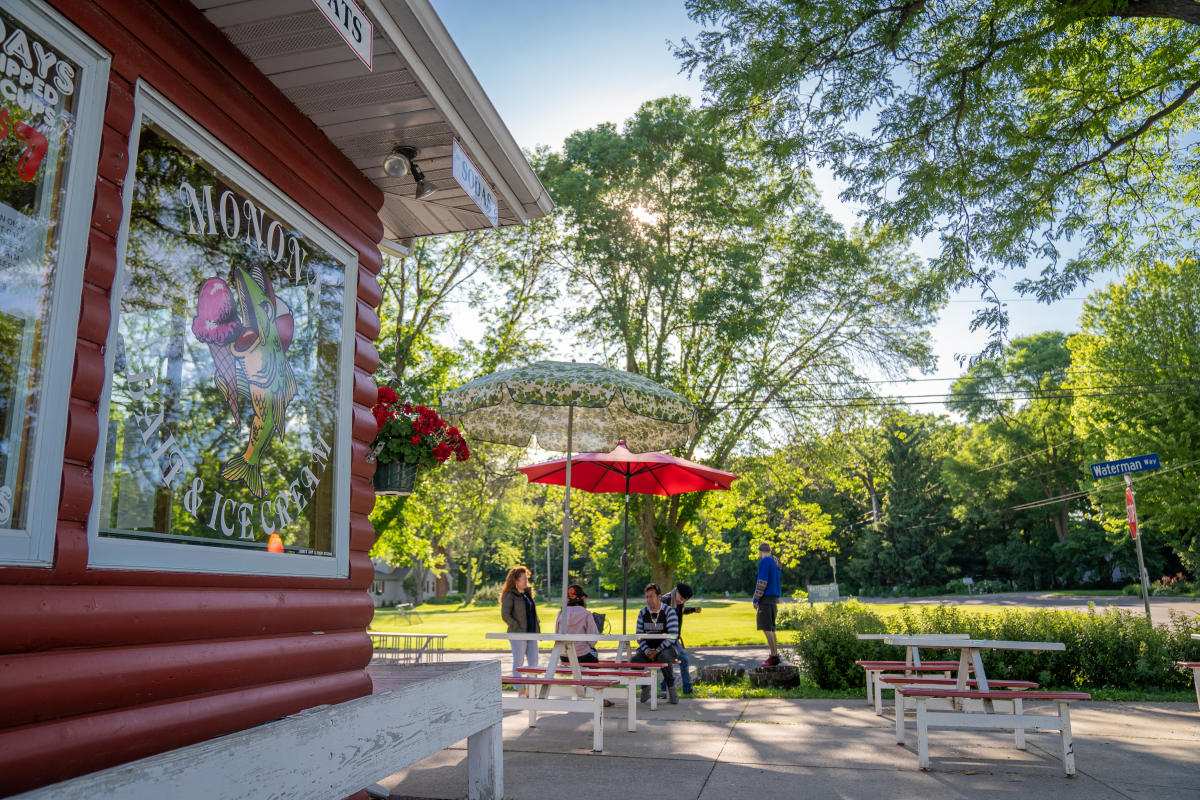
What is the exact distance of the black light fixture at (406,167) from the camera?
13.9 feet

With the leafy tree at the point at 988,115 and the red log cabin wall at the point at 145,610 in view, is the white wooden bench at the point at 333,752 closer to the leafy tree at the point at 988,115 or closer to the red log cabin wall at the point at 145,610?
the red log cabin wall at the point at 145,610

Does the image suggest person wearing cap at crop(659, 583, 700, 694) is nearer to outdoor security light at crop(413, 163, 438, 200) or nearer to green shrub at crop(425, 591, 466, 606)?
outdoor security light at crop(413, 163, 438, 200)

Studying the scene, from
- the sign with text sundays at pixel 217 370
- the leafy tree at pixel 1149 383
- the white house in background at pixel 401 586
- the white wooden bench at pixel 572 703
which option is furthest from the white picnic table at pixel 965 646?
the white house in background at pixel 401 586

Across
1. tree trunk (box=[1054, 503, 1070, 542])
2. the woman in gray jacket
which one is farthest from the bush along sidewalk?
tree trunk (box=[1054, 503, 1070, 542])

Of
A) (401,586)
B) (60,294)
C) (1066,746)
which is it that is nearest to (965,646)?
(1066,746)

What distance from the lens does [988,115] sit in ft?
29.1

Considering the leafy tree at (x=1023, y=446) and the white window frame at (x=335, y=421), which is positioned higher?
the leafy tree at (x=1023, y=446)

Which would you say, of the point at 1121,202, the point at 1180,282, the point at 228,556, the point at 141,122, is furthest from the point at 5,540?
the point at 1180,282

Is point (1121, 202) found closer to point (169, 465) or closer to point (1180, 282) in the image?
point (169, 465)

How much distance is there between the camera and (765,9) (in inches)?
343

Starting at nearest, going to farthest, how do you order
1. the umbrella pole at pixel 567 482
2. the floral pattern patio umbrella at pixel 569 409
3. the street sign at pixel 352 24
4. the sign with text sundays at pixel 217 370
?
the sign with text sundays at pixel 217 370
the street sign at pixel 352 24
the floral pattern patio umbrella at pixel 569 409
the umbrella pole at pixel 567 482

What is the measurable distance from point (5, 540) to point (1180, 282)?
36725 mm

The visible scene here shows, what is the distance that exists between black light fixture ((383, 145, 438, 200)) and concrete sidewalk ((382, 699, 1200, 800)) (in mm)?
3650

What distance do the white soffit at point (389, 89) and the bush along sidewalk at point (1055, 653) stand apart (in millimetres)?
7343
